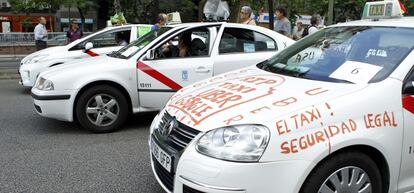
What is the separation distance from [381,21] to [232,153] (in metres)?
2.05

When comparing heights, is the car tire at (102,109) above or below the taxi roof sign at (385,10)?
below

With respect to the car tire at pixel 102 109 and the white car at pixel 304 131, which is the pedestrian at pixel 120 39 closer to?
the car tire at pixel 102 109

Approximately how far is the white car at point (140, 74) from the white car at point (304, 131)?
2499mm

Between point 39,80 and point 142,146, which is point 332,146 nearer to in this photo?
point 142,146

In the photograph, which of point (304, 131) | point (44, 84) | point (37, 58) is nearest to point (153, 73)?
point (44, 84)

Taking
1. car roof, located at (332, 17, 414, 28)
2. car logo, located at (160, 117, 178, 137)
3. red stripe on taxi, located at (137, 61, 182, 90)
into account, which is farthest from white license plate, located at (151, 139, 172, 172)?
red stripe on taxi, located at (137, 61, 182, 90)

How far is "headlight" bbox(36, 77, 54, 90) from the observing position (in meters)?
5.78

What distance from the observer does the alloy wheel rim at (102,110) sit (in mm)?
5965

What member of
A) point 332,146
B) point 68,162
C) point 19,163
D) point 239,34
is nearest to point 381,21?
point 332,146

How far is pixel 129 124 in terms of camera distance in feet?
21.7

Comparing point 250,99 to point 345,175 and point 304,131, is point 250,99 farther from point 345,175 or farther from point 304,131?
point 345,175

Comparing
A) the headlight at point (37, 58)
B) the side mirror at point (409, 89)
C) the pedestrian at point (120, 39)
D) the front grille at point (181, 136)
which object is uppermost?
the pedestrian at point (120, 39)

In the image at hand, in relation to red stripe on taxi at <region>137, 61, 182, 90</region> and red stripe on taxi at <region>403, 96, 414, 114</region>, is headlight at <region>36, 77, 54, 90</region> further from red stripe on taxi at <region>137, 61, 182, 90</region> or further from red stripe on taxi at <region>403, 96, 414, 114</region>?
red stripe on taxi at <region>403, 96, 414, 114</region>

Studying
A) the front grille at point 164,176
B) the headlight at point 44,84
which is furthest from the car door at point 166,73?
the front grille at point 164,176
